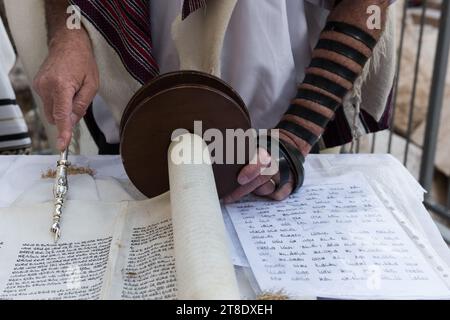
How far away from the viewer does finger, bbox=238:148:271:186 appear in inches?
26.1

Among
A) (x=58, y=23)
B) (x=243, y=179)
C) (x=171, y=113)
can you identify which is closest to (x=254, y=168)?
(x=243, y=179)

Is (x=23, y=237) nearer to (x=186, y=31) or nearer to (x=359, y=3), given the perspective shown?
(x=186, y=31)

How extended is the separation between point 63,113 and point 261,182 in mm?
260

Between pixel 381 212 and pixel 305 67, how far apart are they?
30 cm

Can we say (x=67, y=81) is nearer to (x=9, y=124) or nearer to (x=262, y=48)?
(x=262, y=48)

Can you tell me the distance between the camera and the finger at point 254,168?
0.66 meters

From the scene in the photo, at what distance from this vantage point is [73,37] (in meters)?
0.78

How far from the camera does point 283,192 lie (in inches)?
28.1

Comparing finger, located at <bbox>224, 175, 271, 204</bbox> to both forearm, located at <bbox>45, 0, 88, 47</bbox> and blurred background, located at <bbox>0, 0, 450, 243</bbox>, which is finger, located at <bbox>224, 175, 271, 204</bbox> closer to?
forearm, located at <bbox>45, 0, 88, 47</bbox>

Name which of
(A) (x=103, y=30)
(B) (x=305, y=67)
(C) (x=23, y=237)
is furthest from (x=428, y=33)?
(C) (x=23, y=237)

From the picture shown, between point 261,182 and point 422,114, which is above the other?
point 422,114

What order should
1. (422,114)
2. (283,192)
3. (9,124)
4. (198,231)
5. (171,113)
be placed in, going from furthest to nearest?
(422,114), (9,124), (283,192), (171,113), (198,231)

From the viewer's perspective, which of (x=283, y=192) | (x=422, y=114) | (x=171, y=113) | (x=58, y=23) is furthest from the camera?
(x=422, y=114)

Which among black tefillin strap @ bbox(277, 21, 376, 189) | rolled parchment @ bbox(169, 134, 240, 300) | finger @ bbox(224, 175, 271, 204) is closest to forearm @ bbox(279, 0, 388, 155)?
black tefillin strap @ bbox(277, 21, 376, 189)
